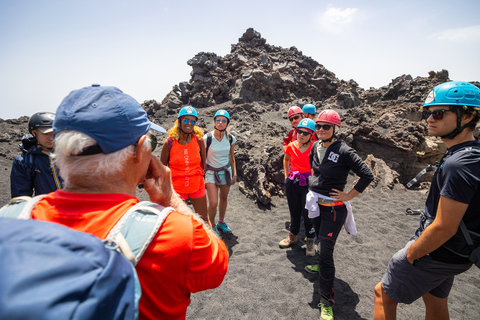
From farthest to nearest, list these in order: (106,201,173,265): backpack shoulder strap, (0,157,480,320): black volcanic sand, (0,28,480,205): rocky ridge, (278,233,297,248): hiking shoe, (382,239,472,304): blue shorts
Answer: (0,28,480,205): rocky ridge, (278,233,297,248): hiking shoe, (0,157,480,320): black volcanic sand, (382,239,472,304): blue shorts, (106,201,173,265): backpack shoulder strap

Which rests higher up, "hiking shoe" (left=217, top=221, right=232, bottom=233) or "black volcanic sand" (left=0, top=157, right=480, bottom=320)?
"hiking shoe" (left=217, top=221, right=232, bottom=233)

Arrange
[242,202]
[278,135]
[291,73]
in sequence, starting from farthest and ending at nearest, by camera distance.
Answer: [291,73], [278,135], [242,202]

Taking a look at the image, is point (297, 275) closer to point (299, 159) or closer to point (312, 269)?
point (312, 269)

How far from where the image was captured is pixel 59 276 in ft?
1.71

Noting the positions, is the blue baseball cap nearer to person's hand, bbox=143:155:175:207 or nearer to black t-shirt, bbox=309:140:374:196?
person's hand, bbox=143:155:175:207

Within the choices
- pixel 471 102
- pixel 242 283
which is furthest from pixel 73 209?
pixel 242 283

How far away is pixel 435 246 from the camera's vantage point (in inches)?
68.7

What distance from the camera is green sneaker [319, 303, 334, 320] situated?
2.83 metres

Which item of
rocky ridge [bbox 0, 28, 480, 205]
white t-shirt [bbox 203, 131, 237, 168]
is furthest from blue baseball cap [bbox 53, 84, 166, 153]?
rocky ridge [bbox 0, 28, 480, 205]

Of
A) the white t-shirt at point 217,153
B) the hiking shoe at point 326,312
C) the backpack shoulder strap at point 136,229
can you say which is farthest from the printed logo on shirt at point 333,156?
the backpack shoulder strap at point 136,229

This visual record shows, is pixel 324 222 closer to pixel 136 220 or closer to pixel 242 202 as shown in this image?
pixel 136 220

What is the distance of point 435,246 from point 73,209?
2.32 metres

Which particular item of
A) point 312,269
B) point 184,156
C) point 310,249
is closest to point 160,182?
point 184,156

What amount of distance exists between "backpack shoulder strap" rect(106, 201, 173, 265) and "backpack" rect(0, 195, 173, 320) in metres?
0.09
